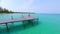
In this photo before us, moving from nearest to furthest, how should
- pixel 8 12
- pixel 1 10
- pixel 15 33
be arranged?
pixel 15 33 → pixel 1 10 → pixel 8 12

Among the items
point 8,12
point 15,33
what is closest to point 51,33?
point 15,33

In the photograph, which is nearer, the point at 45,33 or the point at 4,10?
the point at 45,33

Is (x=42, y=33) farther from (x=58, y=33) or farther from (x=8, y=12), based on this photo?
(x=8, y=12)

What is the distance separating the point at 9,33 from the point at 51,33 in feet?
15.0

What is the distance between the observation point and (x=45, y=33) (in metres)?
10.1

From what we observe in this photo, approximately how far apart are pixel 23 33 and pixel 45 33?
7.93ft

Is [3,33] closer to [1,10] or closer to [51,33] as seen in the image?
[51,33]

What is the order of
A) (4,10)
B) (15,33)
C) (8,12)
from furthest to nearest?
(8,12)
(4,10)
(15,33)

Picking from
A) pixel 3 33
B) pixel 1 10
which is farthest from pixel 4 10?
pixel 3 33

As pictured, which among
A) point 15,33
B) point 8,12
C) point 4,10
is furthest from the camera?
point 8,12

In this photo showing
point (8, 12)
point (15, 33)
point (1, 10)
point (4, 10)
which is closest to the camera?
point (15, 33)

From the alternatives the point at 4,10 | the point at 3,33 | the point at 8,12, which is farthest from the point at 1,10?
the point at 3,33

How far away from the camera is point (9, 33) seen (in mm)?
9742

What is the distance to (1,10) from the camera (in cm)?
3628
